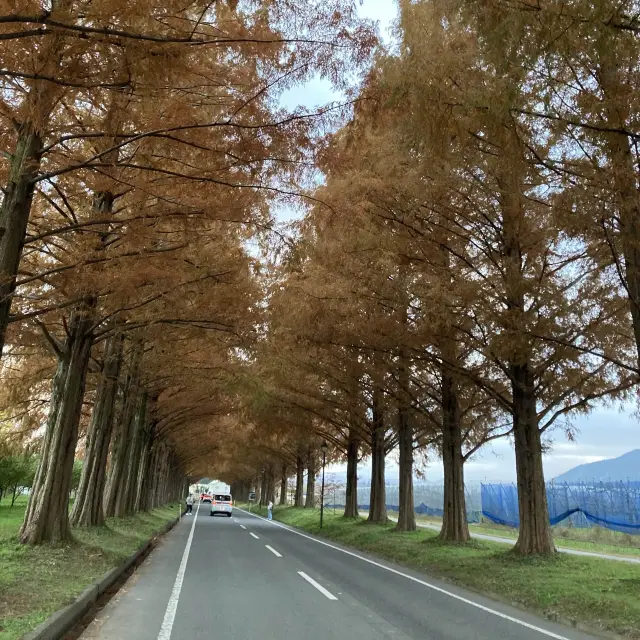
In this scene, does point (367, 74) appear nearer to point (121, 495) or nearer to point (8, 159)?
point (8, 159)

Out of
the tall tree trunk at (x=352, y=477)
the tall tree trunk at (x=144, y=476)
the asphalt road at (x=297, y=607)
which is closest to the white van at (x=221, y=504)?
the tall tree trunk at (x=144, y=476)

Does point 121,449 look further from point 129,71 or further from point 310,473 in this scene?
point 310,473

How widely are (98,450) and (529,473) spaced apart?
11.2m

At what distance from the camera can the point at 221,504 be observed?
40.3 meters

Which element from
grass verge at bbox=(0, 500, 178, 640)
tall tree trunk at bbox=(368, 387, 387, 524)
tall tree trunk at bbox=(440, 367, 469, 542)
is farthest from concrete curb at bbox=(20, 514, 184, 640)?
tall tree trunk at bbox=(368, 387, 387, 524)

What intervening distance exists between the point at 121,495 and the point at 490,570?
1516 cm

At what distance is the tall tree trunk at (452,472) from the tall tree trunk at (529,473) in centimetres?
276

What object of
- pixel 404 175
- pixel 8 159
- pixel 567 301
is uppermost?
pixel 404 175

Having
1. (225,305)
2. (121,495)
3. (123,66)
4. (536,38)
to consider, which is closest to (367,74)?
(536,38)

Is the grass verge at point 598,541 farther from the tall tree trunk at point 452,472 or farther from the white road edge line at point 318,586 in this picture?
the white road edge line at point 318,586

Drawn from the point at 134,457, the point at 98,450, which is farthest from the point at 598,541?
the point at 134,457

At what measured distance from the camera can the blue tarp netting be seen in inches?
783

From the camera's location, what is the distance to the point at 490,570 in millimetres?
10664

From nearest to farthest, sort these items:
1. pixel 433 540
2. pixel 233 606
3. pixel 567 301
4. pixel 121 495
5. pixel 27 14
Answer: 1. pixel 27 14
2. pixel 233 606
3. pixel 567 301
4. pixel 433 540
5. pixel 121 495
